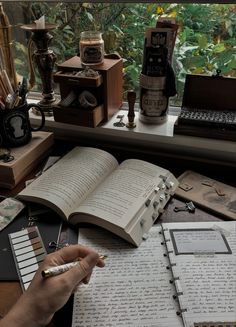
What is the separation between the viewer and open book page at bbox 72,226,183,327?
0.60 m

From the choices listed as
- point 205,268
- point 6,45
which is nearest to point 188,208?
point 205,268

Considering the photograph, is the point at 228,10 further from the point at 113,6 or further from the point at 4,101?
the point at 4,101

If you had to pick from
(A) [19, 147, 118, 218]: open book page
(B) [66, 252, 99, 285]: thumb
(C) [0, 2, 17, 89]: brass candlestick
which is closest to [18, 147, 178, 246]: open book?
(A) [19, 147, 118, 218]: open book page

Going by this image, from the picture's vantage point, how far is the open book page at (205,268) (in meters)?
0.61

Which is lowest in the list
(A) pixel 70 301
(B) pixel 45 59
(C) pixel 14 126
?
(A) pixel 70 301

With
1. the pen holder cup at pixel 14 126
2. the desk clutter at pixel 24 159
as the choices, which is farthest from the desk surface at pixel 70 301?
the pen holder cup at pixel 14 126

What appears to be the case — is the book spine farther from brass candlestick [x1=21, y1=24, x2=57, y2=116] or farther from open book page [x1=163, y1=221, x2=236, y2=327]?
brass candlestick [x1=21, y1=24, x2=57, y2=116]

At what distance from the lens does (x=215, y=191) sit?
2.96 feet

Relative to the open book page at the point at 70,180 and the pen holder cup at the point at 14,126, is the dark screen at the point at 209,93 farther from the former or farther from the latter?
the pen holder cup at the point at 14,126

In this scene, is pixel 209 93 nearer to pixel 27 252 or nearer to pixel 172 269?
pixel 172 269

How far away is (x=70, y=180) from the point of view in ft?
2.88

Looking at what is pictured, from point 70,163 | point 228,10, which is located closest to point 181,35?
point 228,10

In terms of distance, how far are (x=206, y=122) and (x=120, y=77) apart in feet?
1.07

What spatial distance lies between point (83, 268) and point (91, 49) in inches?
26.5
